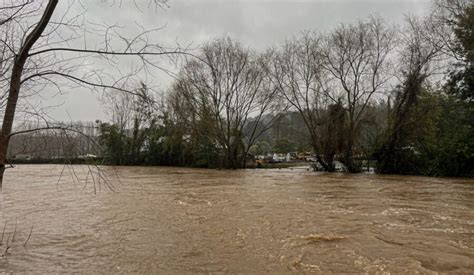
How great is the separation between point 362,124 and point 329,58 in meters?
4.46

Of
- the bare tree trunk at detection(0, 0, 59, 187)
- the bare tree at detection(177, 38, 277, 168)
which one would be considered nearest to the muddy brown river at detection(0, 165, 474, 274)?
the bare tree trunk at detection(0, 0, 59, 187)

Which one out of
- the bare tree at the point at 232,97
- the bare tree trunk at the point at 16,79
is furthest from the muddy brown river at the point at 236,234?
the bare tree at the point at 232,97

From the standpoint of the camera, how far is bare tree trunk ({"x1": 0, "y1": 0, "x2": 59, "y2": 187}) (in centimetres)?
232

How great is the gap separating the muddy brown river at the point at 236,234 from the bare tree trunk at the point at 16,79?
68 centimetres

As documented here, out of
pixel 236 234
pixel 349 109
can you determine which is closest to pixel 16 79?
pixel 236 234

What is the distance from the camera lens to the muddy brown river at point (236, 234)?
4645 millimetres

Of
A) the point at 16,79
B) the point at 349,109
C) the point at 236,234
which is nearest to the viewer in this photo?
the point at 16,79

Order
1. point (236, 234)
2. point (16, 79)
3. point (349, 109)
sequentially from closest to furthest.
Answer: point (16, 79), point (236, 234), point (349, 109)

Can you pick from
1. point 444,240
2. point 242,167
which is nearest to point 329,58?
point 242,167

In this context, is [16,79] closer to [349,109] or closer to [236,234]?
[236,234]

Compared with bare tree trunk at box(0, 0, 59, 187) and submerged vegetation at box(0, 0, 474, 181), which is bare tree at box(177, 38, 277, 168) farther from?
bare tree trunk at box(0, 0, 59, 187)

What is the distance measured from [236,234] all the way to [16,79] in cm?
466

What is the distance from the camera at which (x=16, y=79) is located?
2.35 meters

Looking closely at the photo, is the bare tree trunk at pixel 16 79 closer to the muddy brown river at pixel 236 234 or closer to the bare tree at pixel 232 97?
the muddy brown river at pixel 236 234
